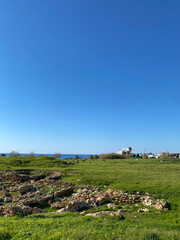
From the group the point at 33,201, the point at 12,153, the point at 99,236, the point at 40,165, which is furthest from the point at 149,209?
the point at 12,153

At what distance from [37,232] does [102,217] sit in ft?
15.4

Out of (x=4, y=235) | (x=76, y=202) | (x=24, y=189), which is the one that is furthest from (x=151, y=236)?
(x=24, y=189)

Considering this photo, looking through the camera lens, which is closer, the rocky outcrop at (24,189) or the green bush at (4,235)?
the green bush at (4,235)

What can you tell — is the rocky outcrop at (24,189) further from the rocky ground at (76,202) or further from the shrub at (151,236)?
the shrub at (151,236)

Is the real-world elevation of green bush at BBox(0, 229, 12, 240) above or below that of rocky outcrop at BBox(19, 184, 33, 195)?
above

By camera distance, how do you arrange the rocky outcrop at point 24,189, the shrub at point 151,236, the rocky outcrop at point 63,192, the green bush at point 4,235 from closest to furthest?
the shrub at point 151,236
the green bush at point 4,235
the rocky outcrop at point 63,192
the rocky outcrop at point 24,189

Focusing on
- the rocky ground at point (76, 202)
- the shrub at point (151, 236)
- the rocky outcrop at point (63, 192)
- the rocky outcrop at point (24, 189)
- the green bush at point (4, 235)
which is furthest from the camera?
the rocky outcrop at point (24, 189)

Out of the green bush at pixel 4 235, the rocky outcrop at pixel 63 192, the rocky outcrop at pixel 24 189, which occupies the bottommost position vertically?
the rocky outcrop at pixel 24 189

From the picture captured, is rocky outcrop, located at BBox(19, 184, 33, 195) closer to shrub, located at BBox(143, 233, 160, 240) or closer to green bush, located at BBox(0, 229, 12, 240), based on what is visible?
green bush, located at BBox(0, 229, 12, 240)

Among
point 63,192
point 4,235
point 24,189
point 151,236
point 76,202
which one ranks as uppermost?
point 151,236

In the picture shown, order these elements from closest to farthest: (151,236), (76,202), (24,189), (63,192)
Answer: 1. (151,236)
2. (76,202)
3. (63,192)
4. (24,189)

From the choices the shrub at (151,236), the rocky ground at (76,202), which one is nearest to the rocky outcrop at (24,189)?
the rocky ground at (76,202)

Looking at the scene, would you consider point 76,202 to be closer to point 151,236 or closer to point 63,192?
point 63,192

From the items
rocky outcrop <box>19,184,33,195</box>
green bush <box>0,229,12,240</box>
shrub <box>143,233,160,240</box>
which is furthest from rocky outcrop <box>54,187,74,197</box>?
shrub <box>143,233,160,240</box>
